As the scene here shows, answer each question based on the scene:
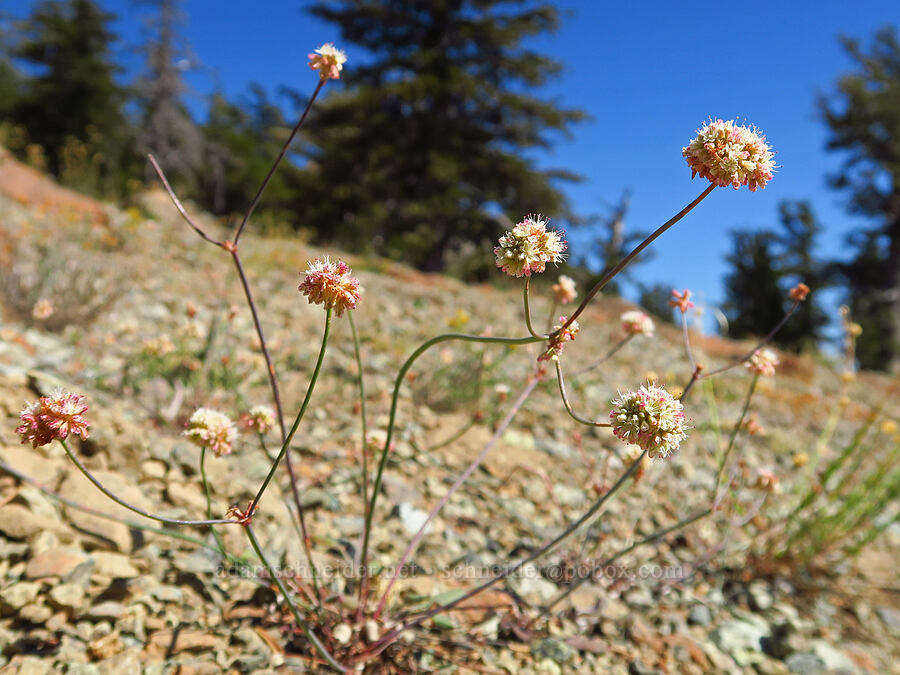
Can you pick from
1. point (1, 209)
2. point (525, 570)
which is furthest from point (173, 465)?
point (1, 209)

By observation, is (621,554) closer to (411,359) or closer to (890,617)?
(411,359)

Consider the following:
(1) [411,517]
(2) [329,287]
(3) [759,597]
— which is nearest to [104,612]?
(1) [411,517]

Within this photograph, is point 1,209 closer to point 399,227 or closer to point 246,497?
point 246,497

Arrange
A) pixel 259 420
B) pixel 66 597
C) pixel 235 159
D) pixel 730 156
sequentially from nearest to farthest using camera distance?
pixel 730 156 → pixel 66 597 → pixel 259 420 → pixel 235 159

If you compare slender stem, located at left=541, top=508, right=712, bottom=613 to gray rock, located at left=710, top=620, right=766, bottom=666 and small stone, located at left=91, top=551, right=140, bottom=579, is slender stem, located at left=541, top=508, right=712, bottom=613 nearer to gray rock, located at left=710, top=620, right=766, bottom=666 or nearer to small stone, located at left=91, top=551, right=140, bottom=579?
gray rock, located at left=710, top=620, right=766, bottom=666

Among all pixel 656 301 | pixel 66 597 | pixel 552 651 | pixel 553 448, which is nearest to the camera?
pixel 66 597

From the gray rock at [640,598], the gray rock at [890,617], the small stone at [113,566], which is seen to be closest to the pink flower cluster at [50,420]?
the small stone at [113,566]

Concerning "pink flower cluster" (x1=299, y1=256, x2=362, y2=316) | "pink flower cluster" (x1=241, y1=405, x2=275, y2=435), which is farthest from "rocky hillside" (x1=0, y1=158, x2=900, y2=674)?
"pink flower cluster" (x1=299, y1=256, x2=362, y2=316)
